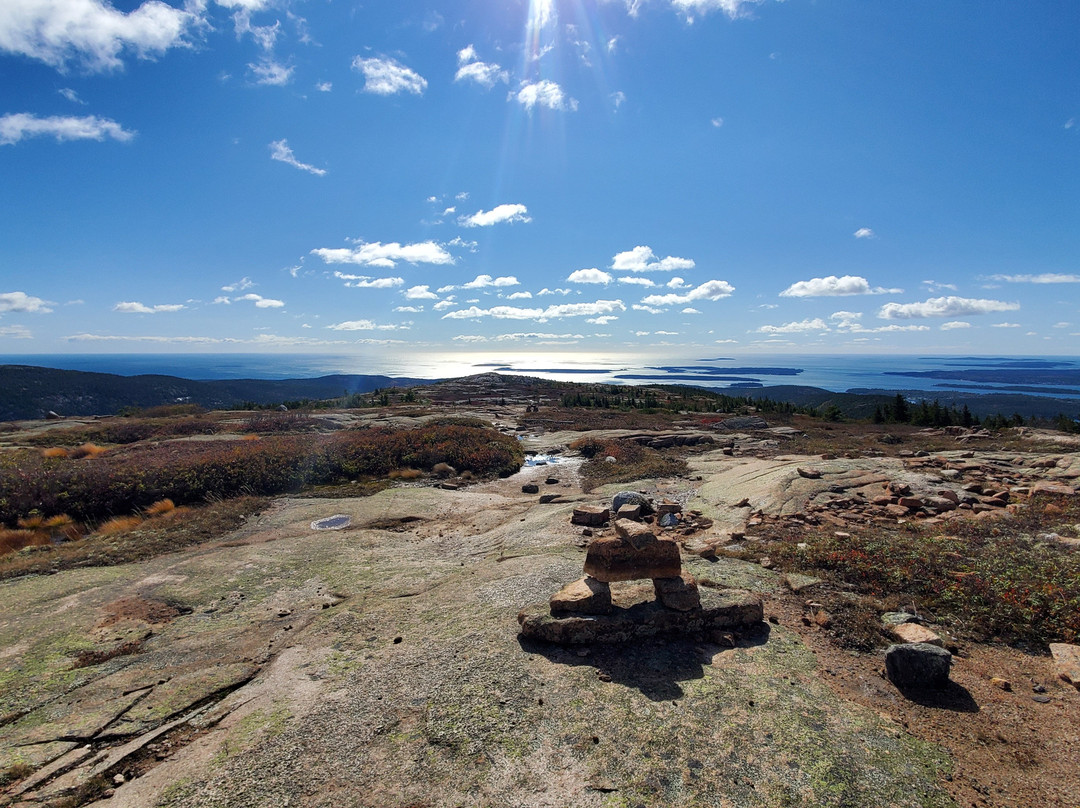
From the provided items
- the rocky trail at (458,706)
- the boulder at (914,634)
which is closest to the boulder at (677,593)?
the rocky trail at (458,706)

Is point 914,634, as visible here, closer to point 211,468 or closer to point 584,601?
point 584,601

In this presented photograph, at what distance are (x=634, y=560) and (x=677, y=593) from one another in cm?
65

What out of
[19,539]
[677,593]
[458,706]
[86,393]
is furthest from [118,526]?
[86,393]

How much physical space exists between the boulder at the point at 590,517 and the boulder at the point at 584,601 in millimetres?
4833

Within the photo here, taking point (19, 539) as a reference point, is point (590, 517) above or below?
above

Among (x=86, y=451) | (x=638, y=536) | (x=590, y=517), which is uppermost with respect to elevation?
(x=638, y=536)

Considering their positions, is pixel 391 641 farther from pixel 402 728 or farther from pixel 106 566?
pixel 106 566

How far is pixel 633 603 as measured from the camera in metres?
6.07

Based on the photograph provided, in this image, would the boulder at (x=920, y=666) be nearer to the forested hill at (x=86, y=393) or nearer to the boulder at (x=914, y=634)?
the boulder at (x=914, y=634)

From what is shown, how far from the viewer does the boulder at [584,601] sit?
227 inches

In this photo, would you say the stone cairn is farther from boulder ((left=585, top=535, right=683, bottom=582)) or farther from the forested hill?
the forested hill

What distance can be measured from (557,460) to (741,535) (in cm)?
1462

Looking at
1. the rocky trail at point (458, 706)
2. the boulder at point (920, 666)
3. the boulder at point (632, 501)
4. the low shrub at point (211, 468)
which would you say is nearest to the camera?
the rocky trail at point (458, 706)

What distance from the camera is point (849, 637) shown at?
586cm
